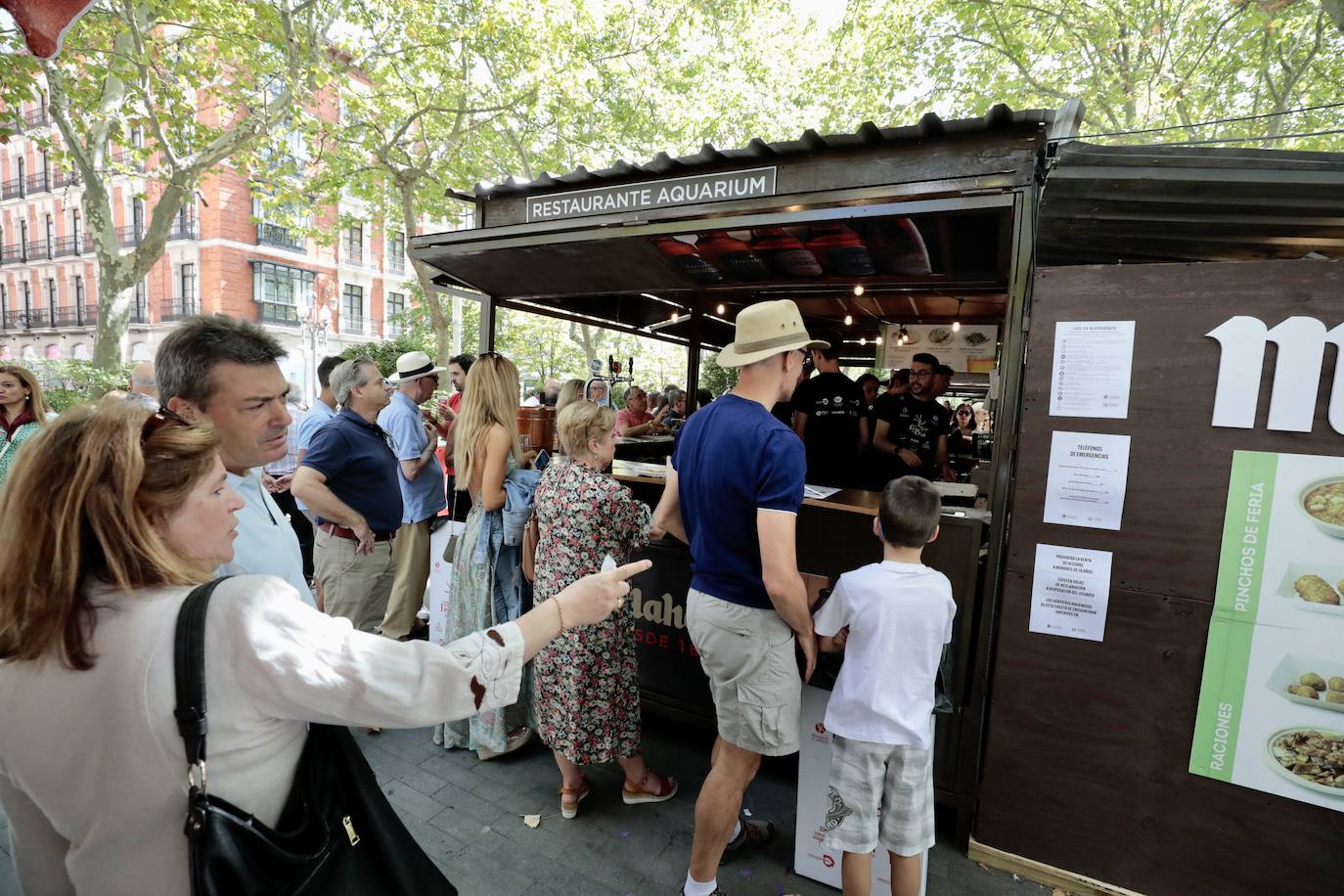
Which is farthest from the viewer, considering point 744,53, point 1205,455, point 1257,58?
point 744,53

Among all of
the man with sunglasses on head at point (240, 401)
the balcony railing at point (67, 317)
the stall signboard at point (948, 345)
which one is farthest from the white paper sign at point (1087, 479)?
the balcony railing at point (67, 317)

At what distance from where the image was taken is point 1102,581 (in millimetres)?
2484

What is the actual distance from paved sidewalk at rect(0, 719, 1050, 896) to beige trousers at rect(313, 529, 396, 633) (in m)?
0.77

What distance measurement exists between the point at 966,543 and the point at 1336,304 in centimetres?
150

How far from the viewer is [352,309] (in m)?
32.5

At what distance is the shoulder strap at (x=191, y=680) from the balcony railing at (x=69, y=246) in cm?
4243

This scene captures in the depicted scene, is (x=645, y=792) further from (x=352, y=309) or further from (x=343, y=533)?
(x=352, y=309)

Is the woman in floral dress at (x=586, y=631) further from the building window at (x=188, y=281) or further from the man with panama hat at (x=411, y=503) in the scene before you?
the building window at (x=188, y=281)

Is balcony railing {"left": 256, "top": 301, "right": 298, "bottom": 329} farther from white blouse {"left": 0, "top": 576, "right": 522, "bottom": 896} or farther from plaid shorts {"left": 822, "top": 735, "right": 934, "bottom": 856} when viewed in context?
plaid shorts {"left": 822, "top": 735, "right": 934, "bottom": 856}

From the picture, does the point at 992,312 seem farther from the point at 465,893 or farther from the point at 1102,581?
the point at 465,893

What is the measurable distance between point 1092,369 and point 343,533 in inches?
152

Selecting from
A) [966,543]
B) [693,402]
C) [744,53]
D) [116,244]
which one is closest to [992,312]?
[693,402]

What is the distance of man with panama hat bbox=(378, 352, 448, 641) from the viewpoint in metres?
4.28

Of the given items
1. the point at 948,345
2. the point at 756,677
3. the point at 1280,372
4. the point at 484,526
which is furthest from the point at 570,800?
the point at 948,345
